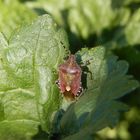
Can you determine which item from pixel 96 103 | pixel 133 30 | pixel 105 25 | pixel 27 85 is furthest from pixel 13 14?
pixel 96 103

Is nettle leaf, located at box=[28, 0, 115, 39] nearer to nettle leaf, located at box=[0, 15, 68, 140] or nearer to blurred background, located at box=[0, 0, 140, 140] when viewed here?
blurred background, located at box=[0, 0, 140, 140]

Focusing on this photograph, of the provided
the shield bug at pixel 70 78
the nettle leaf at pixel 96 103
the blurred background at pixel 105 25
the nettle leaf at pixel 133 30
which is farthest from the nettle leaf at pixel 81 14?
the nettle leaf at pixel 96 103

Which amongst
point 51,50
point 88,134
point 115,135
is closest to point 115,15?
point 115,135

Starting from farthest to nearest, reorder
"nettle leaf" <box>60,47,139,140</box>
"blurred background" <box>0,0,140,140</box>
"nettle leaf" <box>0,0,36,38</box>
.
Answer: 1. "blurred background" <box>0,0,140,140</box>
2. "nettle leaf" <box>0,0,36,38</box>
3. "nettle leaf" <box>60,47,139,140</box>

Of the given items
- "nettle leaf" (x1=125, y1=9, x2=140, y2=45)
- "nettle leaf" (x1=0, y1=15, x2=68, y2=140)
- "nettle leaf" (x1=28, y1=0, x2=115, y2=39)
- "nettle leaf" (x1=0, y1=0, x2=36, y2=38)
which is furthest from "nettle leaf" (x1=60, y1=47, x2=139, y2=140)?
"nettle leaf" (x1=28, y1=0, x2=115, y2=39)

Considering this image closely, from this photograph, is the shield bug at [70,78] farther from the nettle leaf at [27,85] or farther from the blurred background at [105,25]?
the blurred background at [105,25]

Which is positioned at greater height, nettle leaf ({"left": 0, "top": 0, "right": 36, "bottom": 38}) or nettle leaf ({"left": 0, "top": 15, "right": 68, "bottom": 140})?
nettle leaf ({"left": 0, "top": 0, "right": 36, "bottom": 38})
